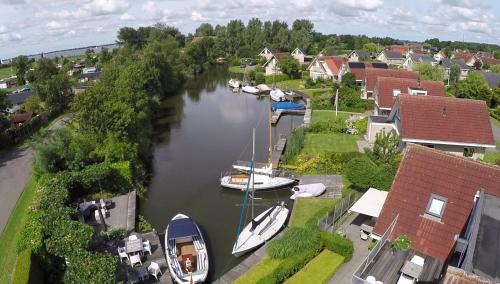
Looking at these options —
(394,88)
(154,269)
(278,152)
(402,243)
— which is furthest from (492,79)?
(154,269)

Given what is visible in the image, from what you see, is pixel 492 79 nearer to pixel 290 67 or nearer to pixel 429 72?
pixel 429 72

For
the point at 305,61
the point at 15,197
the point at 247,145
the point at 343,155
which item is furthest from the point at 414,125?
the point at 305,61

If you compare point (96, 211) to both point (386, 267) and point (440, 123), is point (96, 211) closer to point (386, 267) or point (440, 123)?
point (386, 267)

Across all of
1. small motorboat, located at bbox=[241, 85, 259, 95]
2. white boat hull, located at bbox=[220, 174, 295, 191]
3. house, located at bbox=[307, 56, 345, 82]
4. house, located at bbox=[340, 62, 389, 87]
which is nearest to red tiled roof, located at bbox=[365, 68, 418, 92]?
house, located at bbox=[340, 62, 389, 87]

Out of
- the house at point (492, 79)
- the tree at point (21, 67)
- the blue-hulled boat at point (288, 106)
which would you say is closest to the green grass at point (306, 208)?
the blue-hulled boat at point (288, 106)

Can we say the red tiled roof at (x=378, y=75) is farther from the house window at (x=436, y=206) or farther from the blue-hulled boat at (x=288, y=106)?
the house window at (x=436, y=206)

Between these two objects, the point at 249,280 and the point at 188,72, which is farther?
the point at 188,72

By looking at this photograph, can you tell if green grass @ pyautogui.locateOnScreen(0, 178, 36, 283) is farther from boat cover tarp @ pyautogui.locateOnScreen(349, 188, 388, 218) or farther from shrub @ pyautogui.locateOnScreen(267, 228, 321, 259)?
boat cover tarp @ pyautogui.locateOnScreen(349, 188, 388, 218)
